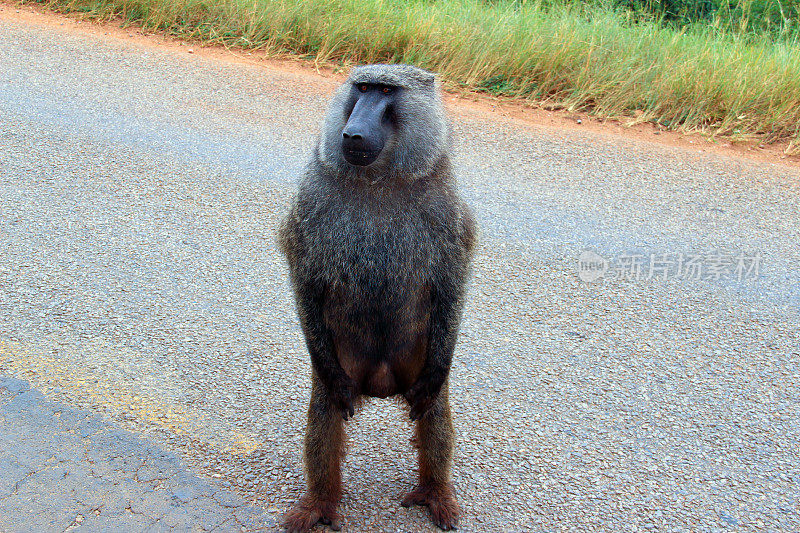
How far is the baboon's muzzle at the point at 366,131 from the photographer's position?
2.47m

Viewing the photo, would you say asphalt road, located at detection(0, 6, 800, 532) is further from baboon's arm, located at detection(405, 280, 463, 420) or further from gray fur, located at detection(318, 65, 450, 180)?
gray fur, located at detection(318, 65, 450, 180)

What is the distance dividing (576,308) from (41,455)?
9.33 feet

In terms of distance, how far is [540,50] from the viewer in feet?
24.9

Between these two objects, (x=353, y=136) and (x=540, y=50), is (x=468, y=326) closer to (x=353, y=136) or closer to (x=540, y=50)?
(x=353, y=136)

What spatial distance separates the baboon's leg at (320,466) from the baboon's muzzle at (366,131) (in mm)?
848

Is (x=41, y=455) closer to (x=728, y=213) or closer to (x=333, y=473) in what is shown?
(x=333, y=473)

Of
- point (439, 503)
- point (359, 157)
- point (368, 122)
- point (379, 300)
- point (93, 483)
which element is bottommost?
point (93, 483)

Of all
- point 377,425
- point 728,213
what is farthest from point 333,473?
point 728,213

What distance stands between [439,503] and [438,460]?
→ 17 centimetres

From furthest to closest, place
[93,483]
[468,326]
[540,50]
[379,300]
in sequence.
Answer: [540,50], [468,326], [93,483], [379,300]

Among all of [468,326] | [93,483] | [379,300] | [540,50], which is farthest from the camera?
[540,50]

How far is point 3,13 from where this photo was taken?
8.68m

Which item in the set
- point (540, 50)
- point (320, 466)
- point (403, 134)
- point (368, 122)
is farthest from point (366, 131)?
point (540, 50)

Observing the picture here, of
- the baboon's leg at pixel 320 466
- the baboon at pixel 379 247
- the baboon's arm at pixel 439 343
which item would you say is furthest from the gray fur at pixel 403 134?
the baboon's leg at pixel 320 466
